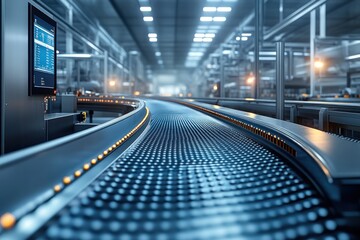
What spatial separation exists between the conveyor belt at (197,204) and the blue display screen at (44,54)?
1501 millimetres

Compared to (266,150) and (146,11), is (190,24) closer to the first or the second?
(146,11)

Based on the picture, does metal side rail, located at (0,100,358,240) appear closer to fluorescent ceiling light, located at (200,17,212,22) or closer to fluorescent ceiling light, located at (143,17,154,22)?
fluorescent ceiling light, located at (200,17,212,22)

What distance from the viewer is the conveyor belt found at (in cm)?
103

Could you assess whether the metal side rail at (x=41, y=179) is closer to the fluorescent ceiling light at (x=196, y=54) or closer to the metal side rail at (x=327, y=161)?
the metal side rail at (x=327, y=161)

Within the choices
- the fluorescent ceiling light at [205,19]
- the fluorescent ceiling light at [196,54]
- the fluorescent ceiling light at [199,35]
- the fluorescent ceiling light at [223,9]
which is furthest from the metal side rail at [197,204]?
the fluorescent ceiling light at [196,54]

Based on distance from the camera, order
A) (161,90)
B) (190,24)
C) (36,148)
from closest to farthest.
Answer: (36,148)
(190,24)
(161,90)

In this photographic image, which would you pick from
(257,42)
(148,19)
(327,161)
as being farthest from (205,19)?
(327,161)

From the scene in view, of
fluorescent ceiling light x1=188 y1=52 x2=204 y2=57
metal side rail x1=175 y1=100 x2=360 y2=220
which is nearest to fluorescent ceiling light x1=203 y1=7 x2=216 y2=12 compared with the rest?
metal side rail x1=175 y1=100 x2=360 y2=220

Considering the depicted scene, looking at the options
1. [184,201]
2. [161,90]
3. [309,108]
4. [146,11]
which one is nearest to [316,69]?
[309,108]

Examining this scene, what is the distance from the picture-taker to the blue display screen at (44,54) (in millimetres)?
3051

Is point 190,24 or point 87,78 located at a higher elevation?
point 190,24

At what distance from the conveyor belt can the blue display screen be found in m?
1.50

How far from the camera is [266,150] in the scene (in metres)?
2.37

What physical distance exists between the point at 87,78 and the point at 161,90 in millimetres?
30961
